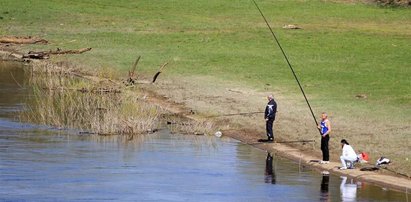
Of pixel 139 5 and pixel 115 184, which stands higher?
pixel 139 5

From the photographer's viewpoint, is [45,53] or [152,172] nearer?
[152,172]

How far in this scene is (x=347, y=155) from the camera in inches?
1203

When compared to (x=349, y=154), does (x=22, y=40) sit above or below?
above

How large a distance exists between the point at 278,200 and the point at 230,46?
110ft

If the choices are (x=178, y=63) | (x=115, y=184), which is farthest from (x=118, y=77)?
(x=115, y=184)

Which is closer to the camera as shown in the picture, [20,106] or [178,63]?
[20,106]

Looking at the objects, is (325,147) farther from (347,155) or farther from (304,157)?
(304,157)

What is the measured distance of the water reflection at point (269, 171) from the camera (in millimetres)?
30250

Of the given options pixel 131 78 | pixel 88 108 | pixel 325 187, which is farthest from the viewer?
pixel 131 78

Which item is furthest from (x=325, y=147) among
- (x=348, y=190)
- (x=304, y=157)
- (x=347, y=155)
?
(x=348, y=190)

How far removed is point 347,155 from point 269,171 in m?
2.23

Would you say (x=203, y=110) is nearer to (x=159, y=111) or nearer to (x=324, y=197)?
(x=159, y=111)

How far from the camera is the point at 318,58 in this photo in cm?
5659

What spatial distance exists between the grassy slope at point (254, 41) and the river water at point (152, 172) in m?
5.99
